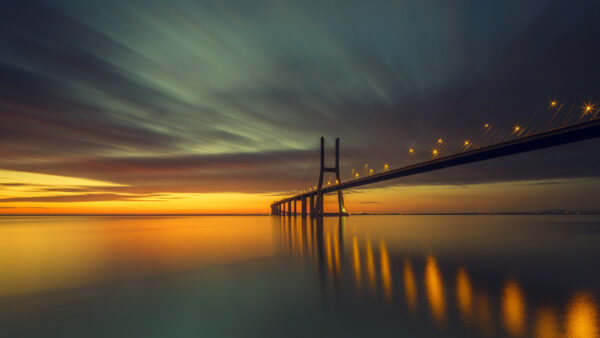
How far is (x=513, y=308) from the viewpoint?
898 centimetres

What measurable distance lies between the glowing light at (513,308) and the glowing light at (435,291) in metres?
1.50

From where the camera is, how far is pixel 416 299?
10.0 meters

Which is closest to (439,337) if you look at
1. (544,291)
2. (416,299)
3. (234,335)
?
(416,299)

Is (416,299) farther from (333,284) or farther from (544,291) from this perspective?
(544,291)

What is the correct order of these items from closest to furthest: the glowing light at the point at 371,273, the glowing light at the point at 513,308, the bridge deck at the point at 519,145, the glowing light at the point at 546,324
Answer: the glowing light at the point at 546,324 < the glowing light at the point at 513,308 < the glowing light at the point at 371,273 < the bridge deck at the point at 519,145

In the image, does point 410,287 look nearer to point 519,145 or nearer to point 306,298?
point 306,298

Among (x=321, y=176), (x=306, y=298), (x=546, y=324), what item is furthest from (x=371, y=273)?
(x=321, y=176)

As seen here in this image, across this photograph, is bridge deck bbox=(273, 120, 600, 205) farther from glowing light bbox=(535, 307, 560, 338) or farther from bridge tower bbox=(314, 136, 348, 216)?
bridge tower bbox=(314, 136, 348, 216)

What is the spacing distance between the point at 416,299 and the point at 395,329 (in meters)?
2.85

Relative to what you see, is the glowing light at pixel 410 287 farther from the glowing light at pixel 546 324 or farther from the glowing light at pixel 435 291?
the glowing light at pixel 546 324

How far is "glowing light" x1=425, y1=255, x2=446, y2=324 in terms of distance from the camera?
28.0 ft

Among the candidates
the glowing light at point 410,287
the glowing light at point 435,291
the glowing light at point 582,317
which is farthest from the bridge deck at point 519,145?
the glowing light at point 410,287

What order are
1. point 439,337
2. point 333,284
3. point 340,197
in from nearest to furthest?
point 439,337 → point 333,284 → point 340,197

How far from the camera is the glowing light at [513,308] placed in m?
7.51
